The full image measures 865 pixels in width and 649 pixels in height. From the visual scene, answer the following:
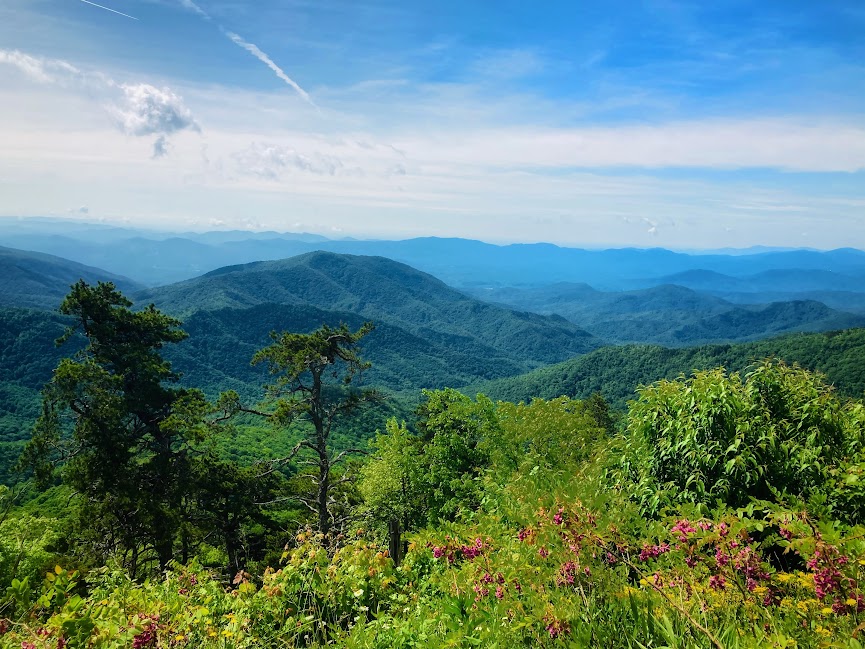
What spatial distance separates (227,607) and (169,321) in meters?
16.1

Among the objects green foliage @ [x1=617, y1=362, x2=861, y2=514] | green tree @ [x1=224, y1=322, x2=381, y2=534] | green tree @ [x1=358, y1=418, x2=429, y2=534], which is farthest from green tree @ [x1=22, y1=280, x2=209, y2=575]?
green foliage @ [x1=617, y1=362, x2=861, y2=514]

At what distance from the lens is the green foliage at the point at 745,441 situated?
5691mm

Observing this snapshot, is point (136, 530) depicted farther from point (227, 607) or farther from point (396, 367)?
point (396, 367)

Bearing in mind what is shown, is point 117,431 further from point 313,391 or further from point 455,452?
point 455,452

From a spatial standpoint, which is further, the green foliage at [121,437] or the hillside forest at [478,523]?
the green foliage at [121,437]

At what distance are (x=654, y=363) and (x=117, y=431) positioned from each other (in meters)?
132

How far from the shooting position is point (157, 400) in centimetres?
1736

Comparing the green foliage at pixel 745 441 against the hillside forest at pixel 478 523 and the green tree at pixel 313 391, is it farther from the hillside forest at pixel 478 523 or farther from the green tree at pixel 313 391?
the green tree at pixel 313 391

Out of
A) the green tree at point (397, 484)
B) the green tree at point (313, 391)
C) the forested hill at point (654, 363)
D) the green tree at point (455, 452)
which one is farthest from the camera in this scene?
the forested hill at point (654, 363)

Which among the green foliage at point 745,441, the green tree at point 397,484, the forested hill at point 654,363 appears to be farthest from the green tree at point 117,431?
the forested hill at point 654,363

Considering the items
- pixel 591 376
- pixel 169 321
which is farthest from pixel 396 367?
pixel 169 321

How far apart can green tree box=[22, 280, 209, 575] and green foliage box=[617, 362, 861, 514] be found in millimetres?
13792

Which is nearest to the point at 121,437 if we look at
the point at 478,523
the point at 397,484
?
the point at 397,484

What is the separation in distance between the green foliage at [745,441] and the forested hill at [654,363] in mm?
97773
